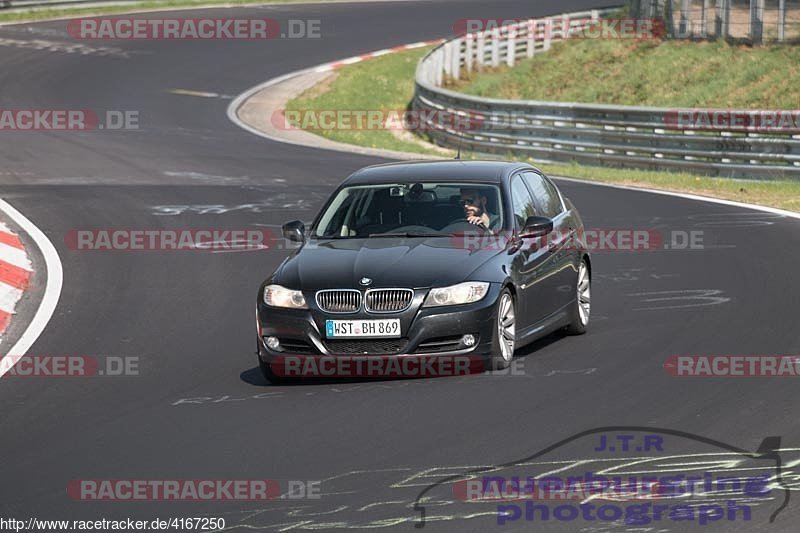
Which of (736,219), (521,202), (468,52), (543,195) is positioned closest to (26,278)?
(543,195)

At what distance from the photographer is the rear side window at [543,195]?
41.4 ft

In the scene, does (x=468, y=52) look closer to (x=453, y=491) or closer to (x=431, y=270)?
(x=431, y=270)

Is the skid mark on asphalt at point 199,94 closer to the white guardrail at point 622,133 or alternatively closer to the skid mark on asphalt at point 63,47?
the white guardrail at point 622,133

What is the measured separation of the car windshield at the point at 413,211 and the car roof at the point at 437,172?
0.07 meters

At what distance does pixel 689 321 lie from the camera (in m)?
12.7

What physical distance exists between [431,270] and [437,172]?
166cm

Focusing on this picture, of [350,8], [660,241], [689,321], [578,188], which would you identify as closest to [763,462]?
[689,321]

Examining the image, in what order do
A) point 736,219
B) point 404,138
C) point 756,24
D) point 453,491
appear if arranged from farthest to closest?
1. point 756,24
2. point 404,138
3. point 736,219
4. point 453,491

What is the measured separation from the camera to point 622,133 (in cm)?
2673

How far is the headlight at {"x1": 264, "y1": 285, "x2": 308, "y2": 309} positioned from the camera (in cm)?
1072

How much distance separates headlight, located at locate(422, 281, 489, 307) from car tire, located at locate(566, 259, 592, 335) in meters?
1.84

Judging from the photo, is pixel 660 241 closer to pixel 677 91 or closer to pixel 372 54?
pixel 677 91

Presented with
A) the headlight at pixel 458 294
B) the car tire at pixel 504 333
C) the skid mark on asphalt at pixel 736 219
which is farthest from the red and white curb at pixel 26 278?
the skid mark on asphalt at pixel 736 219

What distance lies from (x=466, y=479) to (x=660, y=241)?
34.4 feet
